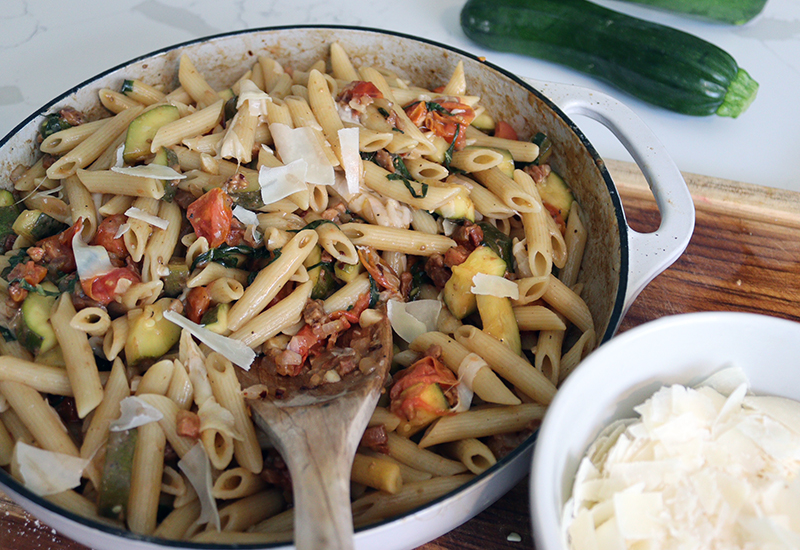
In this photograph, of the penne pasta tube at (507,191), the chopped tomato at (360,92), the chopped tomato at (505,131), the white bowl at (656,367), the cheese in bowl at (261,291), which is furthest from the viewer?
the chopped tomato at (505,131)

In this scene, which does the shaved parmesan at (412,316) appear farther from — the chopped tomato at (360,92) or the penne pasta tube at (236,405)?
the chopped tomato at (360,92)

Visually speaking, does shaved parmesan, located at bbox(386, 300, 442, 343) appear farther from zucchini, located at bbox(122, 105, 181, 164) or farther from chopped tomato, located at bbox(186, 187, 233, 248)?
zucchini, located at bbox(122, 105, 181, 164)

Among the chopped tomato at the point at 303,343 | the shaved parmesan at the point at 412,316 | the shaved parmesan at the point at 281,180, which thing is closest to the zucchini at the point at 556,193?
the shaved parmesan at the point at 412,316

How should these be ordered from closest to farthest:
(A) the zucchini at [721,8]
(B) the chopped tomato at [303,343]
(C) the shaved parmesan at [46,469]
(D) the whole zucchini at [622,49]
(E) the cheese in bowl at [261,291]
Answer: (C) the shaved parmesan at [46,469]
(E) the cheese in bowl at [261,291]
(B) the chopped tomato at [303,343]
(D) the whole zucchini at [622,49]
(A) the zucchini at [721,8]

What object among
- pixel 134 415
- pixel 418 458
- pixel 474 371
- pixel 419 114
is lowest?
pixel 418 458

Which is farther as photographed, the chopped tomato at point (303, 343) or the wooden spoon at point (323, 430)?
the chopped tomato at point (303, 343)

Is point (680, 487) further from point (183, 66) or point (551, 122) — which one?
point (183, 66)

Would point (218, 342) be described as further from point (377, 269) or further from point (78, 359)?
point (377, 269)

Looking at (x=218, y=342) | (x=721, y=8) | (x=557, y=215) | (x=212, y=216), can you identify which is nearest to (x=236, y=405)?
(x=218, y=342)

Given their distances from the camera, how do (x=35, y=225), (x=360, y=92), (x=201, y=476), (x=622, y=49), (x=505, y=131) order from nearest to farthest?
(x=201, y=476) < (x=35, y=225) < (x=360, y=92) < (x=505, y=131) < (x=622, y=49)
